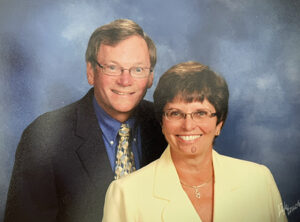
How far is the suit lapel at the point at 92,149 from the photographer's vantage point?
270 centimetres

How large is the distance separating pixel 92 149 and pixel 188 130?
→ 71 centimetres

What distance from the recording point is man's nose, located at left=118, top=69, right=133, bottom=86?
8.63 feet

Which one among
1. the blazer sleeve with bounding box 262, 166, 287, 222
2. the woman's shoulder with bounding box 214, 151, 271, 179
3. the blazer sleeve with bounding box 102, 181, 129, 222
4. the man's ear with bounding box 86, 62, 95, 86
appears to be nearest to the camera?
the blazer sleeve with bounding box 102, 181, 129, 222

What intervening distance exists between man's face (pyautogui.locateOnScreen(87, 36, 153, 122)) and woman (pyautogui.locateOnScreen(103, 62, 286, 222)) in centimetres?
16

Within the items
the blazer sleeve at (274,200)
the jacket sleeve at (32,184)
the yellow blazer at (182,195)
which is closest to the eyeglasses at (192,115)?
the yellow blazer at (182,195)

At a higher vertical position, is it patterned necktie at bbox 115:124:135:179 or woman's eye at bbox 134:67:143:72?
woman's eye at bbox 134:67:143:72

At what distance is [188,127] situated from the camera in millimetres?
2635

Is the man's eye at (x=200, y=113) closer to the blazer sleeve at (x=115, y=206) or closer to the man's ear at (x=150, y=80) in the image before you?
the man's ear at (x=150, y=80)

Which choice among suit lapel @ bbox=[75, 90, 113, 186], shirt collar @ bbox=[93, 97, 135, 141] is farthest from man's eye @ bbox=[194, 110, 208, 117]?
suit lapel @ bbox=[75, 90, 113, 186]

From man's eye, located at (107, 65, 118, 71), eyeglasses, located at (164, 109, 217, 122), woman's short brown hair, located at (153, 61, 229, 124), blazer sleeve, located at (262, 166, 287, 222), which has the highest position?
man's eye, located at (107, 65, 118, 71)

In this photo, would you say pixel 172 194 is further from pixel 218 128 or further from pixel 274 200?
pixel 274 200

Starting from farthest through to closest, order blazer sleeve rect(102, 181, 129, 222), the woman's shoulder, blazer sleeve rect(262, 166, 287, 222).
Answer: blazer sleeve rect(262, 166, 287, 222) → the woman's shoulder → blazer sleeve rect(102, 181, 129, 222)

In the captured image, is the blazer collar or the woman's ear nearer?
the blazer collar

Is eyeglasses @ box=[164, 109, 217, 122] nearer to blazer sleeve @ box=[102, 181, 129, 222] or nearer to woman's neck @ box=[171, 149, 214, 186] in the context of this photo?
woman's neck @ box=[171, 149, 214, 186]
